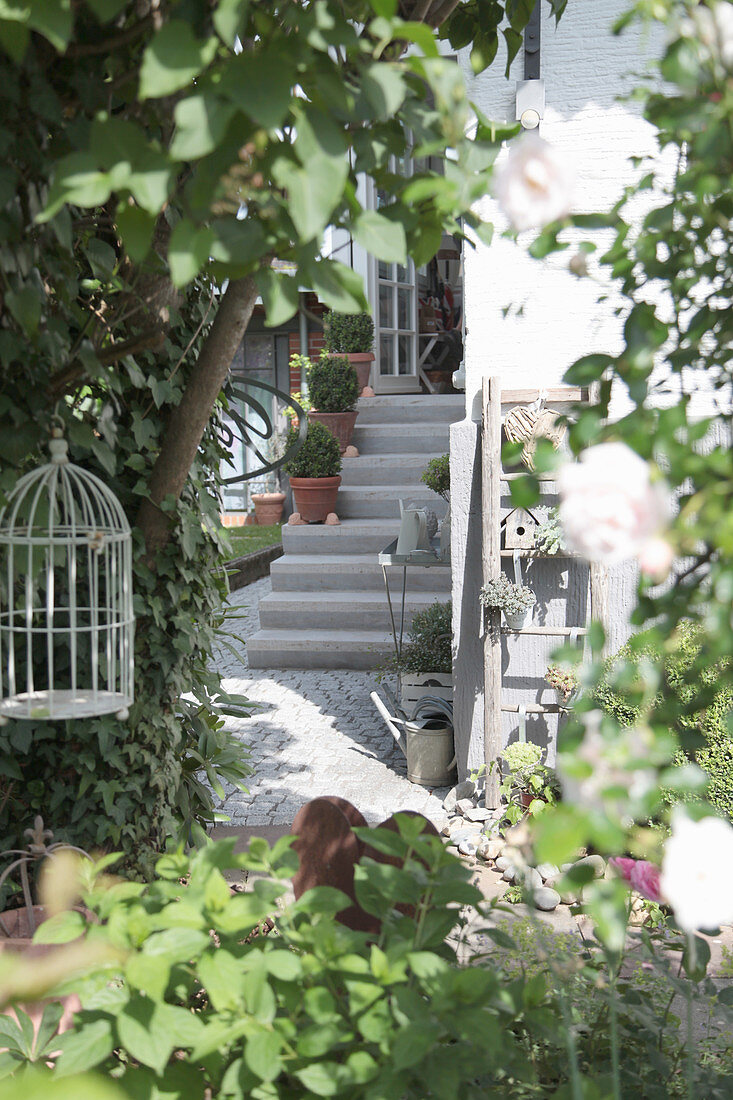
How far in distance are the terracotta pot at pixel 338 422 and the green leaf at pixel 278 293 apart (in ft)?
21.9

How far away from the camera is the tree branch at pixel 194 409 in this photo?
1.57 meters

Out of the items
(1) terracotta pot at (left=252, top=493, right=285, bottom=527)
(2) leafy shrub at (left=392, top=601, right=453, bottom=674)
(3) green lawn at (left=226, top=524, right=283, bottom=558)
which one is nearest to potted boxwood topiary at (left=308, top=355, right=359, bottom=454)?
(3) green lawn at (left=226, top=524, right=283, bottom=558)

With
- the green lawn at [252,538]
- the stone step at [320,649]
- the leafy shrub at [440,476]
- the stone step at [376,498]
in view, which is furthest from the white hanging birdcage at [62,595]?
the green lawn at [252,538]

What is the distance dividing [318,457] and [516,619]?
348 centimetres

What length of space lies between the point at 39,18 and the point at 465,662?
3.62m

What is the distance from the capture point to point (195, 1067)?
3.66 ft

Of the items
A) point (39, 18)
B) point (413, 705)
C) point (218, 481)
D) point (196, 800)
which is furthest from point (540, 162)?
point (413, 705)

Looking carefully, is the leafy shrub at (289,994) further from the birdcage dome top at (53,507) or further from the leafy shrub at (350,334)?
the leafy shrub at (350,334)

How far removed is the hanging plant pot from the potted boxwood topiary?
13.1 ft

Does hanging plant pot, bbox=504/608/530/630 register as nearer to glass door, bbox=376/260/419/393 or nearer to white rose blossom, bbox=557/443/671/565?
white rose blossom, bbox=557/443/671/565

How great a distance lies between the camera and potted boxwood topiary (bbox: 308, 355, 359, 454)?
7672 mm

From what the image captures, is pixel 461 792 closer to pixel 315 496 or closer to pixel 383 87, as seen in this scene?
pixel 315 496


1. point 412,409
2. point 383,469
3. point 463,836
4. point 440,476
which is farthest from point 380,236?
point 412,409

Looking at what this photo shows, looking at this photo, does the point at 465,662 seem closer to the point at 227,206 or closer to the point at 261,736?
the point at 261,736
